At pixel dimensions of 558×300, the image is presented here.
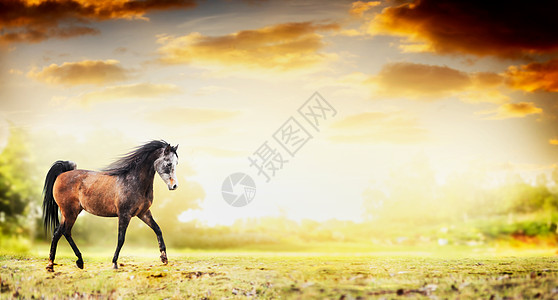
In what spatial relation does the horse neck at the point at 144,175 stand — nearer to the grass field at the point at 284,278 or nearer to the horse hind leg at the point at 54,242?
the grass field at the point at 284,278

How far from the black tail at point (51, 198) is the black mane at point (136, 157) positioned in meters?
1.84

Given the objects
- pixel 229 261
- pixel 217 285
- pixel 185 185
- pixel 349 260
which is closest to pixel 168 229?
pixel 185 185

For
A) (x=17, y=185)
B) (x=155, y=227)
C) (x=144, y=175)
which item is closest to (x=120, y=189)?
(x=144, y=175)

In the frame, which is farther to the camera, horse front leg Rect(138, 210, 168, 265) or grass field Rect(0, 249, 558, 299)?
horse front leg Rect(138, 210, 168, 265)

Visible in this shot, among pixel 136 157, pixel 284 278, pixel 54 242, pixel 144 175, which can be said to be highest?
pixel 136 157

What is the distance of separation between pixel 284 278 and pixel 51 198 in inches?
257

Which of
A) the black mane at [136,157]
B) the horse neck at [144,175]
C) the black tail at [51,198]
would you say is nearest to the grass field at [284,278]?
the black tail at [51,198]

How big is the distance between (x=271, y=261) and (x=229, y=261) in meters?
1.11

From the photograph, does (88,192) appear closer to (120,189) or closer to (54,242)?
(120,189)

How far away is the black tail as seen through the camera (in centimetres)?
1252

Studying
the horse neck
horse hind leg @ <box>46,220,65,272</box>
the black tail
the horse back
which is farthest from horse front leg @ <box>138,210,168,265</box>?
the black tail

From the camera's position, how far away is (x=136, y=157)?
1148 centimetres

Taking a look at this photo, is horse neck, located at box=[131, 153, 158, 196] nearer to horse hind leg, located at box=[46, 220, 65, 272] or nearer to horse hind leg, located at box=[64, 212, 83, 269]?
horse hind leg, located at box=[64, 212, 83, 269]

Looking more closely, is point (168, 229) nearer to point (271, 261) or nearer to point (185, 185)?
point (185, 185)
